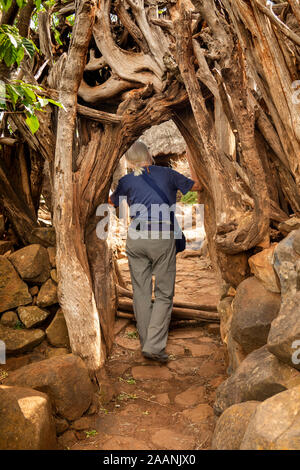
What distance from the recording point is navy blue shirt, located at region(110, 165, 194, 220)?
13.9 ft

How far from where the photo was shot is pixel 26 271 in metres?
4.11

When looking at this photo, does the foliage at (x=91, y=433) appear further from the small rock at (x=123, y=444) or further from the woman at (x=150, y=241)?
the woman at (x=150, y=241)

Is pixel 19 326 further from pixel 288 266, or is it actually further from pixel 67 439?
pixel 288 266

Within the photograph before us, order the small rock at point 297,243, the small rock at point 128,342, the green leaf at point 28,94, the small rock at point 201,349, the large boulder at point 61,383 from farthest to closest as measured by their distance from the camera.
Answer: the small rock at point 128,342
the small rock at point 201,349
the large boulder at point 61,383
the small rock at point 297,243
the green leaf at point 28,94

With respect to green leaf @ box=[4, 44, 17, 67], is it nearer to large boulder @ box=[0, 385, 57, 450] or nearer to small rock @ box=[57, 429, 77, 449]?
large boulder @ box=[0, 385, 57, 450]

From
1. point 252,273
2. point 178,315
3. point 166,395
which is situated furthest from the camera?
point 178,315

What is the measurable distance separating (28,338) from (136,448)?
1.54m

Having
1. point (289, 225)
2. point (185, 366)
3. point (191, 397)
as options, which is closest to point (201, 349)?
point (185, 366)

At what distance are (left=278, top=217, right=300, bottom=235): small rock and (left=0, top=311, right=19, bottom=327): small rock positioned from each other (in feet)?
8.42

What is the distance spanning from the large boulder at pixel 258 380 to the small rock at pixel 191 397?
0.80 metres

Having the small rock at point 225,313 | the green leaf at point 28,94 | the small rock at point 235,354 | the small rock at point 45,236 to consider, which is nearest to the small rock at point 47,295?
the small rock at point 45,236

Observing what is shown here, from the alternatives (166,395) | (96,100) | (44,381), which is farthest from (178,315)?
(96,100)

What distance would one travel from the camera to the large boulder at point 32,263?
4.12 m
